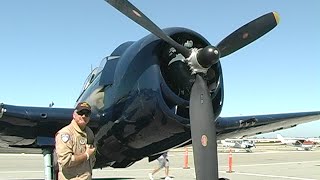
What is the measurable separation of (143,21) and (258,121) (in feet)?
16.7

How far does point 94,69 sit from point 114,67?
1372 mm

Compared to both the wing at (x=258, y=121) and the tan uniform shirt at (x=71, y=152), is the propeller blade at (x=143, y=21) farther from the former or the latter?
the wing at (x=258, y=121)

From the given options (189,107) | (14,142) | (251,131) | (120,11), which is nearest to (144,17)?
(120,11)

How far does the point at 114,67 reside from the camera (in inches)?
309

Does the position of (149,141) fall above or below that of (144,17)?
below

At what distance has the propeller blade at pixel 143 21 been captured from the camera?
6.15m

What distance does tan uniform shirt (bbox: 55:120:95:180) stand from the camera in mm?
4887

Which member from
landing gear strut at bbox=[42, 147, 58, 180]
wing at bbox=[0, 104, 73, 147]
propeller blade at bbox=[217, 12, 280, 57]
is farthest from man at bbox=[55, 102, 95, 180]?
landing gear strut at bbox=[42, 147, 58, 180]

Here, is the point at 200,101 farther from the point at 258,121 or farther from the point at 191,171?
the point at 191,171

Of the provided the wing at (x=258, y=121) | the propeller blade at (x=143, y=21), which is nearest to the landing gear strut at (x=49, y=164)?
the propeller blade at (x=143, y=21)

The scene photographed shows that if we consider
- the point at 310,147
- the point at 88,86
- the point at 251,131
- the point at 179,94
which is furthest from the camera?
the point at 310,147

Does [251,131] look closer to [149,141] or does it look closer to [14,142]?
[149,141]

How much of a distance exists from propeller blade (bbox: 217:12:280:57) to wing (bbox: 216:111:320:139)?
2604mm

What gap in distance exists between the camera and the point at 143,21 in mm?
6277
